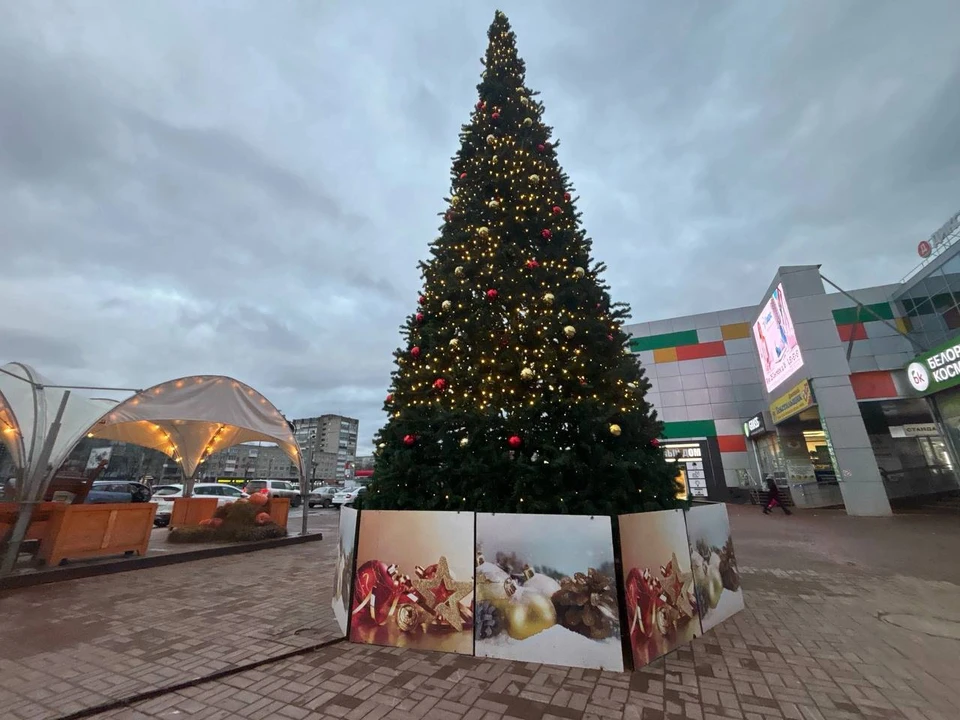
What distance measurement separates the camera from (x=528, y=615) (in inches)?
139

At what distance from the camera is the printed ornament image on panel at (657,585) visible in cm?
348

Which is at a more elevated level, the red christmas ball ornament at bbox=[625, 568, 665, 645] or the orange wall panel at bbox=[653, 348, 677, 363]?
the orange wall panel at bbox=[653, 348, 677, 363]

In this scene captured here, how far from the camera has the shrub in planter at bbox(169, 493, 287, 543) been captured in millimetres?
9672

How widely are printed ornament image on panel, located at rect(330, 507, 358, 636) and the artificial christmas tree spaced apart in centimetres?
34

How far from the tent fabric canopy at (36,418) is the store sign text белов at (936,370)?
78.4 feet

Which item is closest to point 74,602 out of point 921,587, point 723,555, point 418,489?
point 418,489

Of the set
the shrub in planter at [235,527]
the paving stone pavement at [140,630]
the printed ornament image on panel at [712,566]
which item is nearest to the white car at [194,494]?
the shrub in planter at [235,527]

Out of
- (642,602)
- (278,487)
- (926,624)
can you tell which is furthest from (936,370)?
(278,487)

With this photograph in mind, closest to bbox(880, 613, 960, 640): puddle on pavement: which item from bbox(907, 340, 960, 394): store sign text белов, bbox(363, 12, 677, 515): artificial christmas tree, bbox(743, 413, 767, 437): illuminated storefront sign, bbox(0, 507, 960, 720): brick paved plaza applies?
bbox(0, 507, 960, 720): brick paved plaza

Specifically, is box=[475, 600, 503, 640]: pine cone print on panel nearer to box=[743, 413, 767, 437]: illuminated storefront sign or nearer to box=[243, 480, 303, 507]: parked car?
box=[243, 480, 303, 507]: parked car

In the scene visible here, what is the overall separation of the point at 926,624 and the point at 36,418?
13.8m

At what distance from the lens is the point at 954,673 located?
3.26 meters

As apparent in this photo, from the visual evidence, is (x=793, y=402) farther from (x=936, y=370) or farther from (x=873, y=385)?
(x=936, y=370)

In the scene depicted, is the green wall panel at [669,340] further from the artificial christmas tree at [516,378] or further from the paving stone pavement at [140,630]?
the paving stone pavement at [140,630]
